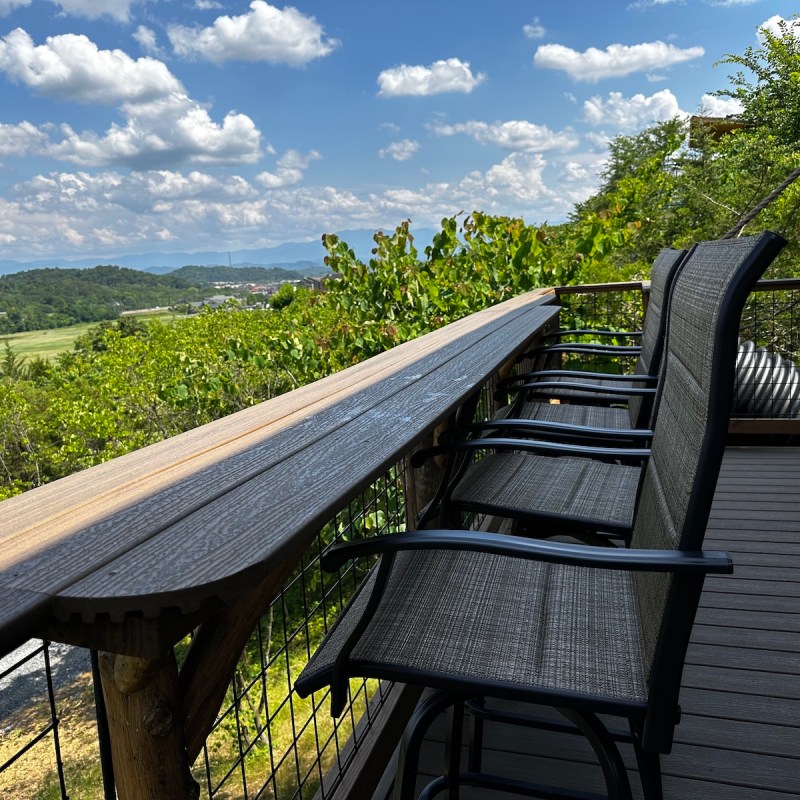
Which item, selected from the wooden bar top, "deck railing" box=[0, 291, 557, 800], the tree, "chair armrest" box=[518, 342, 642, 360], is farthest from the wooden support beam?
the tree

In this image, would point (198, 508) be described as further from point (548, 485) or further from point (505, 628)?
point (548, 485)

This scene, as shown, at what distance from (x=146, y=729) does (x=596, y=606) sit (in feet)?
2.17

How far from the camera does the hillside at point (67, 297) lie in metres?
40.6

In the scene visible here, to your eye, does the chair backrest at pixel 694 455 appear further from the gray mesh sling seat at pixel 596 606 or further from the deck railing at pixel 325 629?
the deck railing at pixel 325 629

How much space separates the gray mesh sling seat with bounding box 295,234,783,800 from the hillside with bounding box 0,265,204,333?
40.8 meters

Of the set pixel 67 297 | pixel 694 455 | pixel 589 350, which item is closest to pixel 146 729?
pixel 694 455

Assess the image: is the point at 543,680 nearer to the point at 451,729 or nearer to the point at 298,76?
the point at 451,729

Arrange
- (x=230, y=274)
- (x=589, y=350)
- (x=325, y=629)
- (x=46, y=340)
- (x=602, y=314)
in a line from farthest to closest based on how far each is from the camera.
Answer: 1. (x=230, y=274)
2. (x=46, y=340)
3. (x=602, y=314)
4. (x=589, y=350)
5. (x=325, y=629)

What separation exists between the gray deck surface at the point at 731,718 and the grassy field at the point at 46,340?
35632 mm

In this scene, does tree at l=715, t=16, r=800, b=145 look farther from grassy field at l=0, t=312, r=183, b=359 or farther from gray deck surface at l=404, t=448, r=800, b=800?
grassy field at l=0, t=312, r=183, b=359

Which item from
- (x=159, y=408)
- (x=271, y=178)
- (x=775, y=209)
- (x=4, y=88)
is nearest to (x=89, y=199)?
(x=4, y=88)

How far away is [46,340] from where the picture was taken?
131ft

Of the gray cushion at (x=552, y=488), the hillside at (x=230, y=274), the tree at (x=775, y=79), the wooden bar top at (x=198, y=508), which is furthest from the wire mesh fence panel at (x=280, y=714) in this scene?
the hillside at (x=230, y=274)

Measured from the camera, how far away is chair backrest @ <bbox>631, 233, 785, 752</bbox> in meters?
0.76
